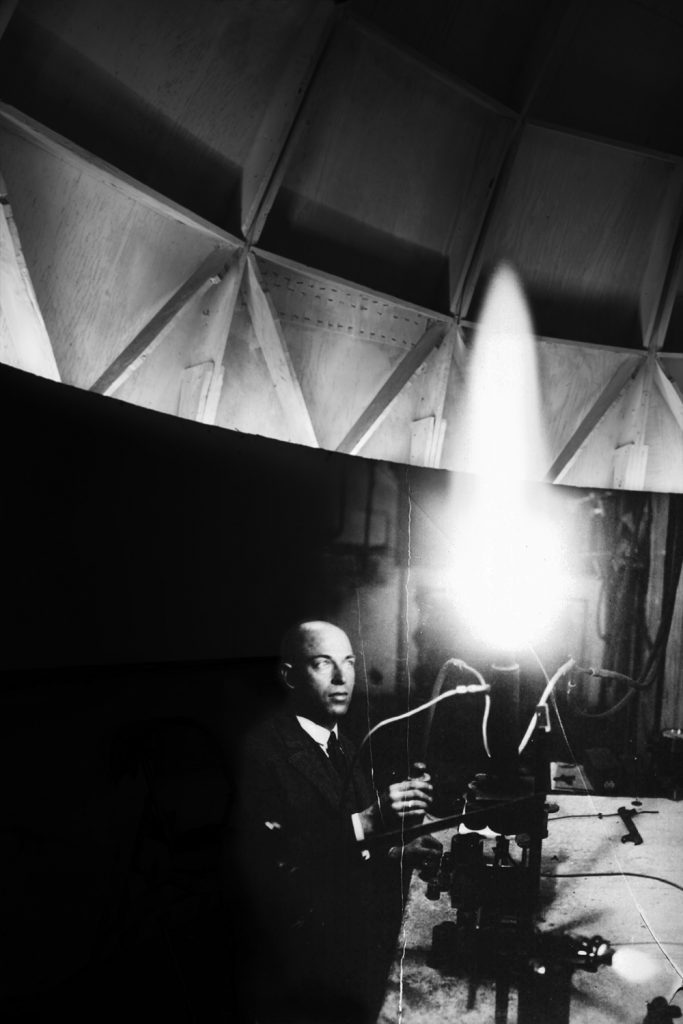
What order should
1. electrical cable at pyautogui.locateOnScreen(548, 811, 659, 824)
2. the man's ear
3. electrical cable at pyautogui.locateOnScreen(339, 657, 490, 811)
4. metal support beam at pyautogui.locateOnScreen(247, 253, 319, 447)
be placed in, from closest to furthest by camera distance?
the man's ear → electrical cable at pyautogui.locateOnScreen(339, 657, 490, 811) → electrical cable at pyautogui.locateOnScreen(548, 811, 659, 824) → metal support beam at pyautogui.locateOnScreen(247, 253, 319, 447)

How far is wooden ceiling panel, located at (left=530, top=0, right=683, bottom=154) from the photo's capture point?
8.20 m

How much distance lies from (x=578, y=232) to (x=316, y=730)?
261 inches

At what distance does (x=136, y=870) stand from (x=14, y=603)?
1891 millimetres

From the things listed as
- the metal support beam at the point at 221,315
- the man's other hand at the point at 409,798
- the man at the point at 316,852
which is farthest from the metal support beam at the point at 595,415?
the man at the point at 316,852

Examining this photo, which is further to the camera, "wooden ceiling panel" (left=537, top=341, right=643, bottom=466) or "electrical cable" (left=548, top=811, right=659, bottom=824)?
"wooden ceiling panel" (left=537, top=341, right=643, bottom=466)

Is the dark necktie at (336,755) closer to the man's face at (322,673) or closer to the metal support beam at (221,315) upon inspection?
the man's face at (322,673)

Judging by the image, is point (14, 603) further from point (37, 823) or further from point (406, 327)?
point (406, 327)

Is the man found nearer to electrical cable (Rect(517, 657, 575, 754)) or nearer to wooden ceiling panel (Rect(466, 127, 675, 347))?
electrical cable (Rect(517, 657, 575, 754))

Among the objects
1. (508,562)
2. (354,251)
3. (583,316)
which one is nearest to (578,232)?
(583,316)

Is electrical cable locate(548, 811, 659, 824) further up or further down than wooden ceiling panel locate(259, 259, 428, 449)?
further down

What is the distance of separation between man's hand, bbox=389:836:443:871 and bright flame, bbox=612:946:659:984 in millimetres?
1754

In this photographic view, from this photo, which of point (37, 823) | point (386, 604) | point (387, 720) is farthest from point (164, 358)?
point (37, 823)

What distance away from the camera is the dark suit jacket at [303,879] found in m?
5.77

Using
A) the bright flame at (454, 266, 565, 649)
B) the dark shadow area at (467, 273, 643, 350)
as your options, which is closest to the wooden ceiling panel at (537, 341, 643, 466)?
the dark shadow area at (467, 273, 643, 350)
